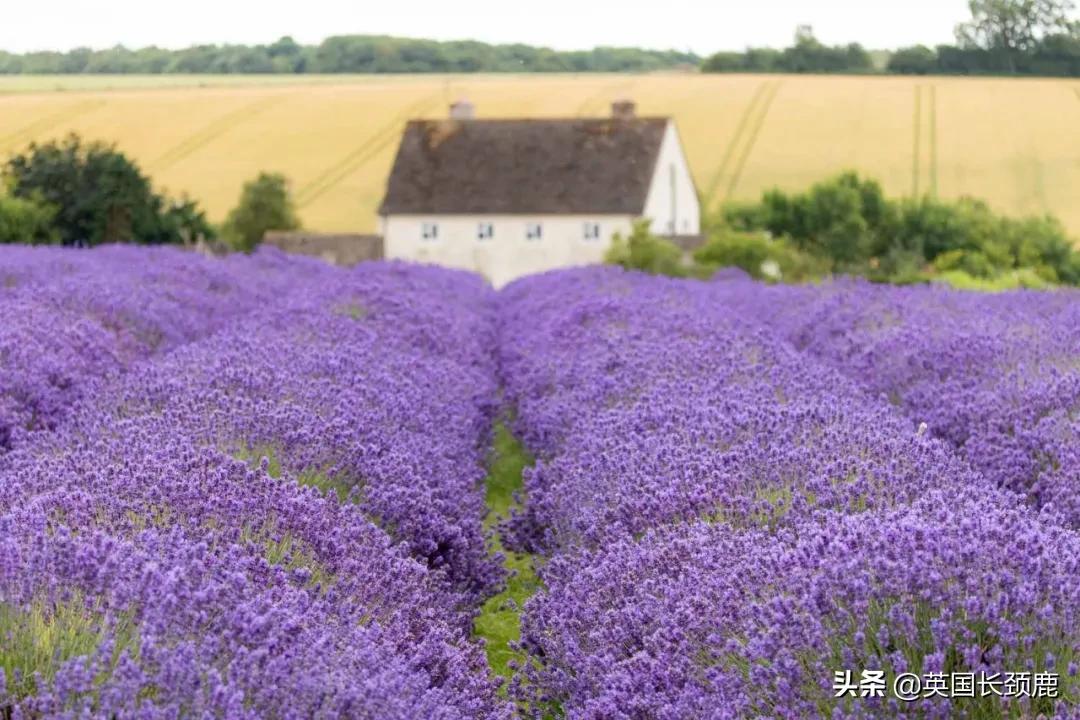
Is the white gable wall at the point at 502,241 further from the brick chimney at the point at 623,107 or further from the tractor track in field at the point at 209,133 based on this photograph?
the tractor track in field at the point at 209,133

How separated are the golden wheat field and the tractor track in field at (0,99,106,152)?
9cm

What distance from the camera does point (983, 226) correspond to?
4353 centimetres

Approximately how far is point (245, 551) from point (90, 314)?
6.68 meters

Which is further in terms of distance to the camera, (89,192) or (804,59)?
(804,59)

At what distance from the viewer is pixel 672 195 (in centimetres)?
5134

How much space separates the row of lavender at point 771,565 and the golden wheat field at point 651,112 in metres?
43.6

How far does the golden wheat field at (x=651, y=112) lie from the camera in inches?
2148

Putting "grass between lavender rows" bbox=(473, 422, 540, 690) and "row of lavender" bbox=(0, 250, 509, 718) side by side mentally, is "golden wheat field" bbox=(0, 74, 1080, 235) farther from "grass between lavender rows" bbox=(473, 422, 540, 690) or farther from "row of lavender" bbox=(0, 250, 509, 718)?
"row of lavender" bbox=(0, 250, 509, 718)

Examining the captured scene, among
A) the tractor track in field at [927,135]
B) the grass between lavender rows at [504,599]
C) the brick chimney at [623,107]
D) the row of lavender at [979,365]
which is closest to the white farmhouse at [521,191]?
the brick chimney at [623,107]

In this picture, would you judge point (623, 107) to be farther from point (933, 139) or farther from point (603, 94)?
point (603, 94)

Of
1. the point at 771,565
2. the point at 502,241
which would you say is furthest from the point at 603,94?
the point at 771,565

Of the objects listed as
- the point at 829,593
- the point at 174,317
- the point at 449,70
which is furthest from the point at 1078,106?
the point at 829,593

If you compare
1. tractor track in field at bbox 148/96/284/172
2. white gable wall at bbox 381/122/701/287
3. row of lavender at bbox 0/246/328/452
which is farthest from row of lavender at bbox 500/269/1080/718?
tractor track in field at bbox 148/96/284/172

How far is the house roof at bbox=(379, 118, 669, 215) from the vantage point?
48.7 m
